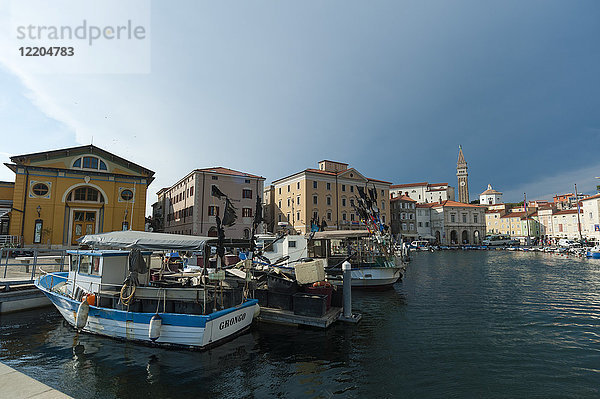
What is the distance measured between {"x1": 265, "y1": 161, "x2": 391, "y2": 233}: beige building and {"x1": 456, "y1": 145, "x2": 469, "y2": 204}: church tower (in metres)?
76.7

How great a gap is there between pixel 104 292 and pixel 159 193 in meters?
69.3

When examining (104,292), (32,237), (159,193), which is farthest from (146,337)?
(159,193)

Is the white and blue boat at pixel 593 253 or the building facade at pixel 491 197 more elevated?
the building facade at pixel 491 197

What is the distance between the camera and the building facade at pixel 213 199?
4588cm

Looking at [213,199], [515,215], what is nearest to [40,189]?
[213,199]

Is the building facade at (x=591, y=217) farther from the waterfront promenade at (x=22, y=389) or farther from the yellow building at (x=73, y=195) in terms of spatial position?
the waterfront promenade at (x=22, y=389)

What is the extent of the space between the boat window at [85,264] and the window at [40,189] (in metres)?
27.2

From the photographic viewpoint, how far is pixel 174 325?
9.58 m

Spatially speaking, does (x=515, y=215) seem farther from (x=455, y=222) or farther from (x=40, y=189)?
(x=40, y=189)

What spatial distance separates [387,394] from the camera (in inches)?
291

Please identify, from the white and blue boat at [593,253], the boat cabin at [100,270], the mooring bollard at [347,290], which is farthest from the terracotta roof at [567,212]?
the boat cabin at [100,270]

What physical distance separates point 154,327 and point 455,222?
9488 centimetres

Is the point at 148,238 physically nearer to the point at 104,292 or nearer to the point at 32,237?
the point at 104,292

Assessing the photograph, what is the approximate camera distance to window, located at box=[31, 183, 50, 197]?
31562 mm
